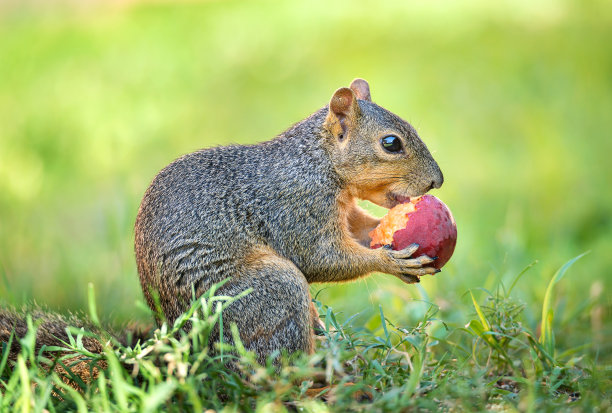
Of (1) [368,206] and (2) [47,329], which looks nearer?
(2) [47,329]

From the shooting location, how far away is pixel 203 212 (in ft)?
12.9

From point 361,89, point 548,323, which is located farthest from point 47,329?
point 548,323

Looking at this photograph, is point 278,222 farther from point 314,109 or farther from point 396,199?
point 314,109

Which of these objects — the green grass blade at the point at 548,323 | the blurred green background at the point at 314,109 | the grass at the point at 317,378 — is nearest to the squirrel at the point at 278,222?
the grass at the point at 317,378

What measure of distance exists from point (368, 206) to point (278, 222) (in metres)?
2.67

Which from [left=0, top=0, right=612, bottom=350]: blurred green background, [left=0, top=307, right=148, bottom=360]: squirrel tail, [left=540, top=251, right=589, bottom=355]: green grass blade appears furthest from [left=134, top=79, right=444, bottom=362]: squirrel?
[left=0, top=0, right=612, bottom=350]: blurred green background

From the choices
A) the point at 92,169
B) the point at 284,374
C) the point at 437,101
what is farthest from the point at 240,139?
the point at 284,374

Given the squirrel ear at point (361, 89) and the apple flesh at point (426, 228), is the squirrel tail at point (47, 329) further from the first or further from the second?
the squirrel ear at point (361, 89)

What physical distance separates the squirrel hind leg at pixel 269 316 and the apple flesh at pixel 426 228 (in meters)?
0.67

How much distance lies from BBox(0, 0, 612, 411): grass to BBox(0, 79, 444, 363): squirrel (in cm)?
24

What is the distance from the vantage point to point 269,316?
376 centimetres

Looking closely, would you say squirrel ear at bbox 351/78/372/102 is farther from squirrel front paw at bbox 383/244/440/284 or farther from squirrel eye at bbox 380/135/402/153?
squirrel front paw at bbox 383/244/440/284

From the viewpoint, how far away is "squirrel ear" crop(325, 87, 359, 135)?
425 centimetres

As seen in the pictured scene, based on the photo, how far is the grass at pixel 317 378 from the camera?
10.0ft
